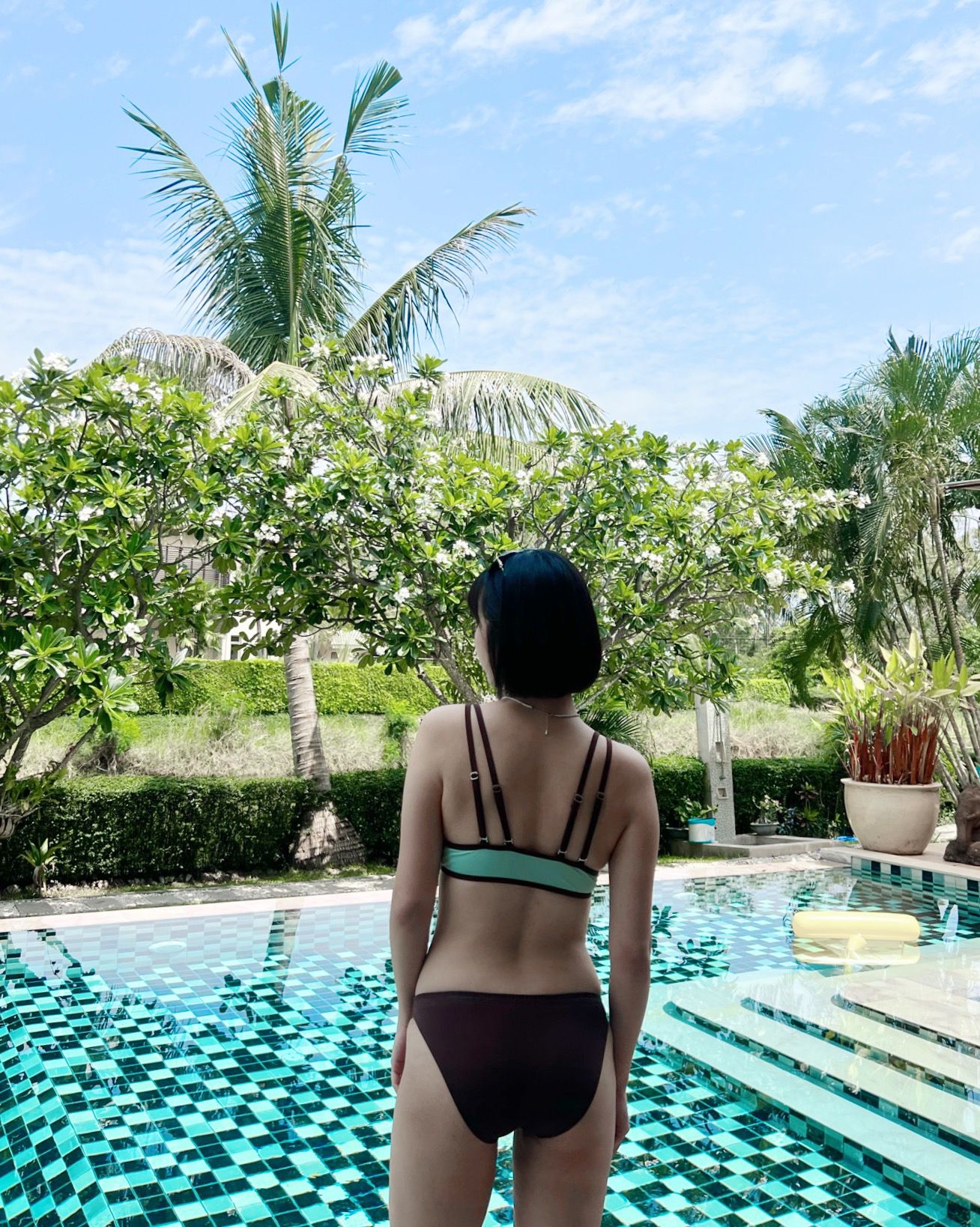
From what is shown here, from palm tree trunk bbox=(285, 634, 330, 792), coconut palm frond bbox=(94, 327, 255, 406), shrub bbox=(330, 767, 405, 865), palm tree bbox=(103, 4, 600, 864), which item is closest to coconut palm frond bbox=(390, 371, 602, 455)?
palm tree bbox=(103, 4, 600, 864)

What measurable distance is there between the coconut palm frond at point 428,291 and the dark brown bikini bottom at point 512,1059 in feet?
37.8

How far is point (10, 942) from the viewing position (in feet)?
21.3

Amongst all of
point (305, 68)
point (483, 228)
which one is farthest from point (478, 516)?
point (305, 68)

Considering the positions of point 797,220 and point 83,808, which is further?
point 797,220

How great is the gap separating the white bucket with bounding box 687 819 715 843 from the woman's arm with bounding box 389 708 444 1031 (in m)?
10.5

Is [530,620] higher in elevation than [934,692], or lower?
higher

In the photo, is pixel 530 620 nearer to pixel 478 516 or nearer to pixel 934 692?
pixel 478 516

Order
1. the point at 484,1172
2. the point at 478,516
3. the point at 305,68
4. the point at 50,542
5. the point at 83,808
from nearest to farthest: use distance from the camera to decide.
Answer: the point at 484,1172, the point at 50,542, the point at 478,516, the point at 83,808, the point at 305,68

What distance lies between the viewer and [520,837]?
1.52m

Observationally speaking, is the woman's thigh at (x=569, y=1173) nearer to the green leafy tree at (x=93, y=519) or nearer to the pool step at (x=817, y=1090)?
the pool step at (x=817, y=1090)

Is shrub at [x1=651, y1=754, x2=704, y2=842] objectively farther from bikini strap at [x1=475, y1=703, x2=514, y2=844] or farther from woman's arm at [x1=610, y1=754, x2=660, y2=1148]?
bikini strap at [x1=475, y1=703, x2=514, y2=844]

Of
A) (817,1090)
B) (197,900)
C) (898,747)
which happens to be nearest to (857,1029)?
(817,1090)

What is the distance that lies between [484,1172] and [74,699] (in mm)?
5910

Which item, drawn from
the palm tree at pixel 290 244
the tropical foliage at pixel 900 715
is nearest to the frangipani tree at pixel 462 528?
the tropical foliage at pixel 900 715
